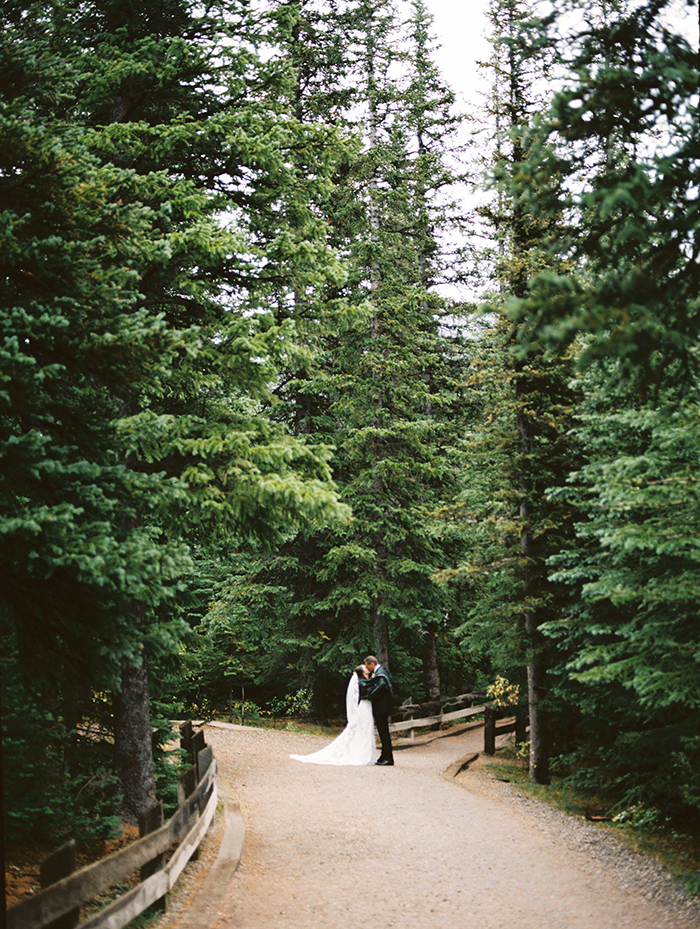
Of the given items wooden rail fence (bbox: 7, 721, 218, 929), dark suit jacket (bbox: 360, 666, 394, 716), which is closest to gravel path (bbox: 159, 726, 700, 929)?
wooden rail fence (bbox: 7, 721, 218, 929)

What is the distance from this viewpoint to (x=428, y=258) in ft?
93.8

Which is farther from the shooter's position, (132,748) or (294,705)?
(294,705)

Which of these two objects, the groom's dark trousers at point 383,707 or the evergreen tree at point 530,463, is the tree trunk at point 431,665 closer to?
the groom's dark trousers at point 383,707

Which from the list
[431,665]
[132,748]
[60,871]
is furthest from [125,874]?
[431,665]

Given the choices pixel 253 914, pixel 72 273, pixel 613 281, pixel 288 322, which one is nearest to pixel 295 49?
pixel 288 322

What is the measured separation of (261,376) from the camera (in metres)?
8.90

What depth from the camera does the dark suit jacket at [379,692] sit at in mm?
16250

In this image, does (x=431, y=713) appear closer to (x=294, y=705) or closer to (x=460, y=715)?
(x=460, y=715)

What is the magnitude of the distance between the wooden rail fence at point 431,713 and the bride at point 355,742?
2860 millimetres

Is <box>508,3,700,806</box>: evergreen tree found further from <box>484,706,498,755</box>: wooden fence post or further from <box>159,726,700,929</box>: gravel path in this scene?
<box>484,706,498,755</box>: wooden fence post

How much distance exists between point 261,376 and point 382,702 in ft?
32.7

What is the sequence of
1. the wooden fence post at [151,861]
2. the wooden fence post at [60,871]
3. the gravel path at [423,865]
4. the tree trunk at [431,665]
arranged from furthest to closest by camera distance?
the tree trunk at [431,665], the gravel path at [423,865], the wooden fence post at [151,861], the wooden fence post at [60,871]

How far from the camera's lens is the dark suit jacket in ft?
53.3

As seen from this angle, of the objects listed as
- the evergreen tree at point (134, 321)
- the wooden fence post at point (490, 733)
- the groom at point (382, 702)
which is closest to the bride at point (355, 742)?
the groom at point (382, 702)
